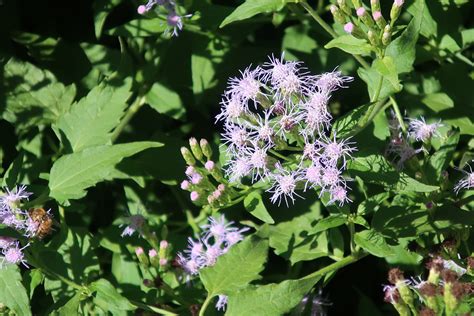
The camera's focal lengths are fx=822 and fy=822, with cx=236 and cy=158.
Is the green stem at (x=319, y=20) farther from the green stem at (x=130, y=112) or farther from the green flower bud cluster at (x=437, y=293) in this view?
the green stem at (x=130, y=112)

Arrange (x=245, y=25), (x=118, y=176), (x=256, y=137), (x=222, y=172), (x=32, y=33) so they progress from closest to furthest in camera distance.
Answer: (x=256, y=137), (x=222, y=172), (x=118, y=176), (x=245, y=25), (x=32, y=33)

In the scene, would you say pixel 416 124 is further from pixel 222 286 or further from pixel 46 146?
pixel 46 146

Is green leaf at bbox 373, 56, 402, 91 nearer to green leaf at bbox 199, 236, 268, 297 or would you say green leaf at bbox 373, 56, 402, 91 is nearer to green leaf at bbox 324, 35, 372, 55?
green leaf at bbox 324, 35, 372, 55

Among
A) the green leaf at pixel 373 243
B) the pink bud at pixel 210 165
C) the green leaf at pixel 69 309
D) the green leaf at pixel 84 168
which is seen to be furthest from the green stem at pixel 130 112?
the green leaf at pixel 373 243

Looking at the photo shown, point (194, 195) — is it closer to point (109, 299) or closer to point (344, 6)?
point (109, 299)

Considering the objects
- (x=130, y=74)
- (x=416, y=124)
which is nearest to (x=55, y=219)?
(x=130, y=74)

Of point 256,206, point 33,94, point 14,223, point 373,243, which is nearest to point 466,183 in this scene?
point 373,243

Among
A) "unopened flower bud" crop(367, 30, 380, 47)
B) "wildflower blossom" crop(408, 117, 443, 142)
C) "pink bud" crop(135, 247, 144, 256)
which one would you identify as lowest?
"pink bud" crop(135, 247, 144, 256)

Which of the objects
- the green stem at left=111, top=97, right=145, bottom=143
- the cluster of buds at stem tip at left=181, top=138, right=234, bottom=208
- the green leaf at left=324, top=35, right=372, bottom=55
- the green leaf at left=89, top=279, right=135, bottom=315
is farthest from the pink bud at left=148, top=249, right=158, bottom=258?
the green leaf at left=324, top=35, right=372, bottom=55
